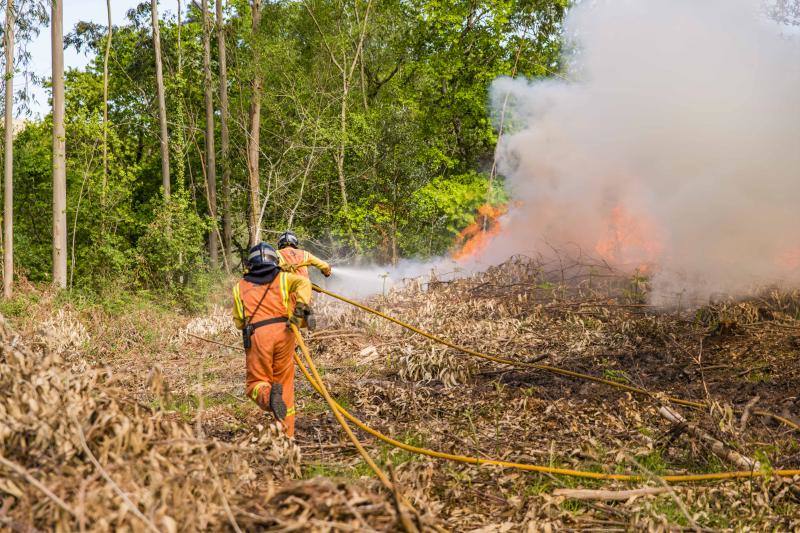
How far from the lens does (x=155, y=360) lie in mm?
11938

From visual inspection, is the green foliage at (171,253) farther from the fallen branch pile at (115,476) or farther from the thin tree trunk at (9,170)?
the fallen branch pile at (115,476)

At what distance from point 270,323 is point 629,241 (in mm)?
11184

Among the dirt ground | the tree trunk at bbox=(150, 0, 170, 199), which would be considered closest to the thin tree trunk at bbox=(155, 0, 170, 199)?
the tree trunk at bbox=(150, 0, 170, 199)

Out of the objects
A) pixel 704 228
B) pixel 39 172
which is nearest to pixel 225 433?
pixel 704 228

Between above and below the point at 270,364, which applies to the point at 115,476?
above

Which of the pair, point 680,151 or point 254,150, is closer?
point 680,151

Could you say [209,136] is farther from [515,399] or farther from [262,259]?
[515,399]

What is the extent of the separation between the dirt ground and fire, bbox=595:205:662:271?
0.79m

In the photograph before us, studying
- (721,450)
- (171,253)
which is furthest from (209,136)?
(721,450)

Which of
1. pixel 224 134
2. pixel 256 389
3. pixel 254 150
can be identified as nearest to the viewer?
pixel 256 389

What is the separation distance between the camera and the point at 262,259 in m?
6.83

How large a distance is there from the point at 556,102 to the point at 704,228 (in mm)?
8361

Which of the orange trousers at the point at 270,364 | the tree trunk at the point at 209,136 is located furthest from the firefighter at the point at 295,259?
the tree trunk at the point at 209,136

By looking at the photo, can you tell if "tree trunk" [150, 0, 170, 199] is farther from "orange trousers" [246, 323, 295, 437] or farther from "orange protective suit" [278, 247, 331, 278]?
"orange trousers" [246, 323, 295, 437]
